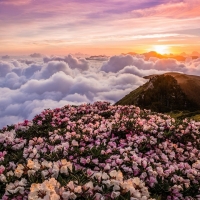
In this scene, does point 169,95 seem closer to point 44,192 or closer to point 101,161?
point 101,161

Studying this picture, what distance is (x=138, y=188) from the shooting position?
6.08 m

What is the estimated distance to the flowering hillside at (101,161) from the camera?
5.85 metres

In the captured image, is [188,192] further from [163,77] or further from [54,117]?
[163,77]

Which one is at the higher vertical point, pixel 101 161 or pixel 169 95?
pixel 101 161

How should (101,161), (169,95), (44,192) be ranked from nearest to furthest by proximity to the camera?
(44,192) < (101,161) < (169,95)

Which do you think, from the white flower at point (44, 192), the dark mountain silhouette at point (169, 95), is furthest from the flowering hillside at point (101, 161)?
the dark mountain silhouette at point (169, 95)

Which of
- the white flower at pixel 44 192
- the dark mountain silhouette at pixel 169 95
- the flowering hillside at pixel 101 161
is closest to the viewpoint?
the white flower at pixel 44 192

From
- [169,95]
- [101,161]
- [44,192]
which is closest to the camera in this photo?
[44,192]

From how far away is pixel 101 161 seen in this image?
9.52 meters

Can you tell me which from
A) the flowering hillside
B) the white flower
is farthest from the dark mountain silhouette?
the white flower

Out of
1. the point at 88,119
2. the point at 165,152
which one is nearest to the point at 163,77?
the point at 88,119

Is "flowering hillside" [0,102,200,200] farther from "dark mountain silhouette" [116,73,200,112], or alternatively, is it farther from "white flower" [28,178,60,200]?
"dark mountain silhouette" [116,73,200,112]

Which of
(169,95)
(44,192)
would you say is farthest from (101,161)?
(169,95)

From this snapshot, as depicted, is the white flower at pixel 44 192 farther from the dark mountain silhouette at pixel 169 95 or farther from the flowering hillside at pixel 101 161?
the dark mountain silhouette at pixel 169 95
